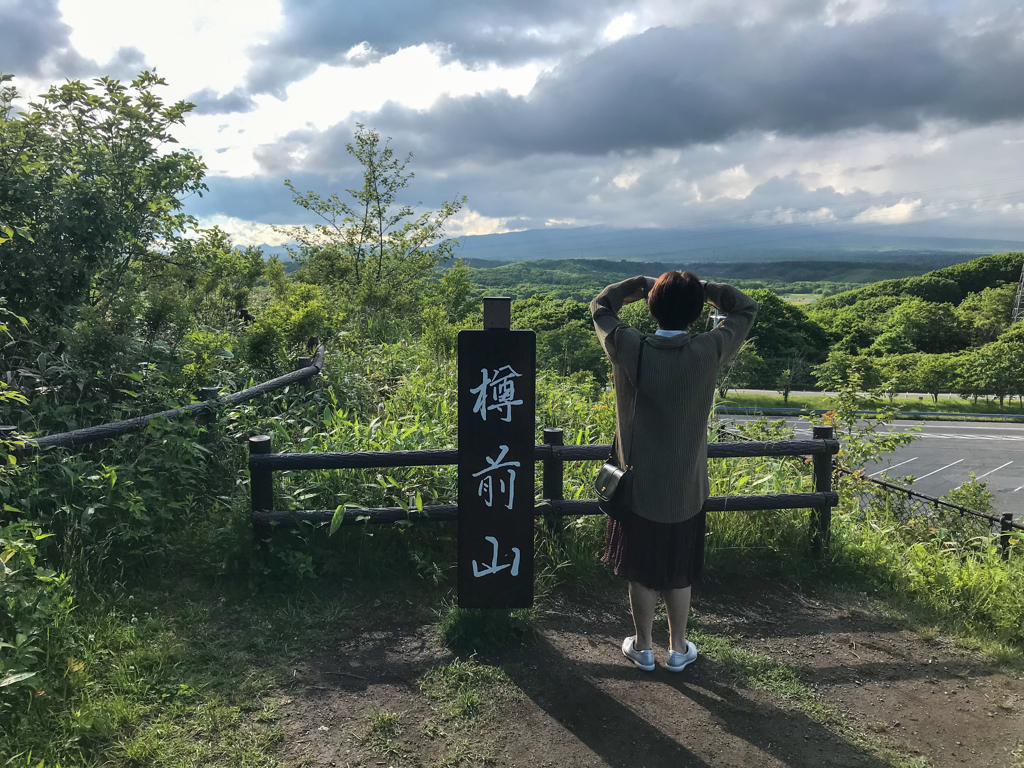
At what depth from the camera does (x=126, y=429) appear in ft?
11.7

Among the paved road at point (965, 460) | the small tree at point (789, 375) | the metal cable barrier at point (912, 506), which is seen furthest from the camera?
the small tree at point (789, 375)

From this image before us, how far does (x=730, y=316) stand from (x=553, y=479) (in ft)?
5.03

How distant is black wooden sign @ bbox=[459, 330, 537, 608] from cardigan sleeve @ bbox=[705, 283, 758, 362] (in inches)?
32.7

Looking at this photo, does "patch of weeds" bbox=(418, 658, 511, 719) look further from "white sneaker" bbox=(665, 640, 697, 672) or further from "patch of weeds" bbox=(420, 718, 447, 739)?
"white sneaker" bbox=(665, 640, 697, 672)

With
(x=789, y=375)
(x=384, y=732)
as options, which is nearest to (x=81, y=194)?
(x=384, y=732)

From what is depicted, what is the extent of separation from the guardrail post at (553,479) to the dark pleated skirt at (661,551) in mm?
946

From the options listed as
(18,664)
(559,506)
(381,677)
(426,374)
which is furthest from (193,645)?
(426,374)

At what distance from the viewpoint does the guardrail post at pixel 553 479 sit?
3594 mm

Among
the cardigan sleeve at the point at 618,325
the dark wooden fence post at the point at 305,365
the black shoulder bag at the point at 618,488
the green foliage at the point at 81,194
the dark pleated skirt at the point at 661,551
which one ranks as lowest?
the dark pleated skirt at the point at 661,551

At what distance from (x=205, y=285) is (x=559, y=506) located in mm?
8801

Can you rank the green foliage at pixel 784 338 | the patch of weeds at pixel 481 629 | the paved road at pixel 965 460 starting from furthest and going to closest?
the green foliage at pixel 784 338 → the paved road at pixel 965 460 → the patch of weeds at pixel 481 629

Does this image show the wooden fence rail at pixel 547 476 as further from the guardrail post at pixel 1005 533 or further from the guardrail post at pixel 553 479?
the guardrail post at pixel 1005 533

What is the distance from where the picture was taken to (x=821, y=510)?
3.82m

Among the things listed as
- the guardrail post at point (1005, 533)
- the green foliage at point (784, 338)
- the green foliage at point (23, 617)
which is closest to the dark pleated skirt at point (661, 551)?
the green foliage at point (23, 617)
